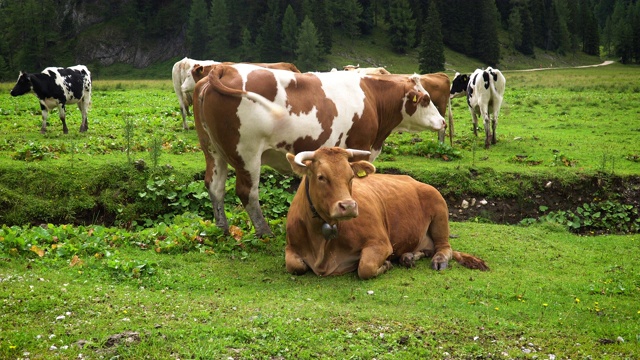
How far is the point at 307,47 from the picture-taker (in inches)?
2921

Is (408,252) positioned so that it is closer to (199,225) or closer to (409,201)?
(409,201)

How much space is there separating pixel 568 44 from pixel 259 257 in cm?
10632

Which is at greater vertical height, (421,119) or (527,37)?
(421,119)

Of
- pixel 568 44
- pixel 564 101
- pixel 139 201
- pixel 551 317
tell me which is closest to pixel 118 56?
pixel 568 44

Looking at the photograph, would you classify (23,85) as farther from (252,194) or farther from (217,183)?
(252,194)

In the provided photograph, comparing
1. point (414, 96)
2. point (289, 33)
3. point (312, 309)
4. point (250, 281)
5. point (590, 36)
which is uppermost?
point (289, 33)

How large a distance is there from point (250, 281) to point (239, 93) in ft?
8.76

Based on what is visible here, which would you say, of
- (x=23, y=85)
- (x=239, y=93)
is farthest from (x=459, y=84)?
(x=239, y=93)

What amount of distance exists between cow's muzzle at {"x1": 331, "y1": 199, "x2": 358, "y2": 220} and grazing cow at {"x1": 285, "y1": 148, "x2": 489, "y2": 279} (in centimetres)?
1

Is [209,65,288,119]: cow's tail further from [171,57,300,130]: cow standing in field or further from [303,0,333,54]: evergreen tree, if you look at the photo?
[303,0,333,54]: evergreen tree

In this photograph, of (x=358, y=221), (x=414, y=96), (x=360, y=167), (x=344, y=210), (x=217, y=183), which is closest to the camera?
(x=344, y=210)

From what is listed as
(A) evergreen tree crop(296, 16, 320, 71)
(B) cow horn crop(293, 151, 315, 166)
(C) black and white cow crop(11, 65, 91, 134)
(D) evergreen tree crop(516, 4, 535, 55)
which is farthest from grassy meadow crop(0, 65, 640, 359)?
(D) evergreen tree crop(516, 4, 535, 55)

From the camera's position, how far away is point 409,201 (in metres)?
9.57

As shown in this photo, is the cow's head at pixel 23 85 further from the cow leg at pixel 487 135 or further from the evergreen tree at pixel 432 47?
the evergreen tree at pixel 432 47
